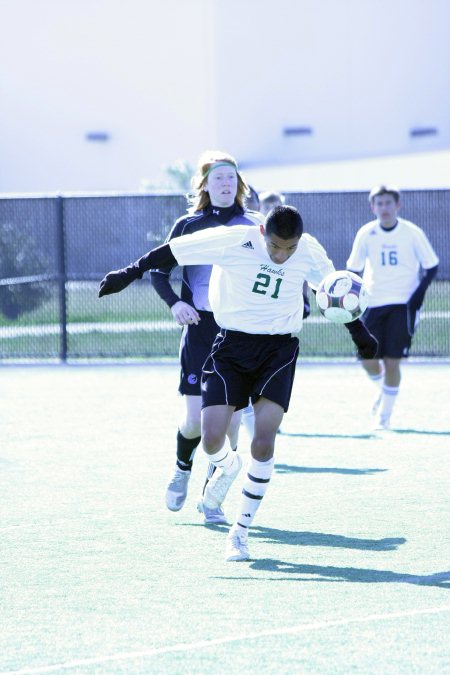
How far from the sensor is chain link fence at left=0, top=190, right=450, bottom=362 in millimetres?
17031

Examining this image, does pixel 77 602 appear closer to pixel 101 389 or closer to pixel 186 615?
pixel 186 615

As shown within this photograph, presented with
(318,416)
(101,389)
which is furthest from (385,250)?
(101,389)

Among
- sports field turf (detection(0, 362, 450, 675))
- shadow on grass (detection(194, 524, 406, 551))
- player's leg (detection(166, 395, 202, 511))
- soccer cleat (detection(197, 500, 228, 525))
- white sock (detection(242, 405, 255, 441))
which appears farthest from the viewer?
white sock (detection(242, 405, 255, 441))

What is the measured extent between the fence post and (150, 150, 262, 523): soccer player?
9.91m

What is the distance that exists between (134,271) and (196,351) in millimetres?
1015

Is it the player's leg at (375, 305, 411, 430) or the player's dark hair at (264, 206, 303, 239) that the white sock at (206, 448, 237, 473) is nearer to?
the player's dark hair at (264, 206, 303, 239)

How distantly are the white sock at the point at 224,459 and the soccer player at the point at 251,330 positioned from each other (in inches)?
1.0

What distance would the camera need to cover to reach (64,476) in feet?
30.3

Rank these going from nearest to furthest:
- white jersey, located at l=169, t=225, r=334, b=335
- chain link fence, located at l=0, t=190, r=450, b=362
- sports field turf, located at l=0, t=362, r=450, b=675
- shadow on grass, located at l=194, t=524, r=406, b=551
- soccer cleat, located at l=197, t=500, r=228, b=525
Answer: sports field turf, located at l=0, t=362, r=450, b=675, white jersey, located at l=169, t=225, r=334, b=335, shadow on grass, located at l=194, t=524, r=406, b=551, soccer cleat, located at l=197, t=500, r=228, b=525, chain link fence, located at l=0, t=190, r=450, b=362

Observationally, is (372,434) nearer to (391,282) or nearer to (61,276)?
(391,282)

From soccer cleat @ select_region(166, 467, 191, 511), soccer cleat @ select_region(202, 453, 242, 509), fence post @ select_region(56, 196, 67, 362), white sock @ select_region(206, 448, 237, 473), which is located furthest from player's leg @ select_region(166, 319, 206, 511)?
fence post @ select_region(56, 196, 67, 362)

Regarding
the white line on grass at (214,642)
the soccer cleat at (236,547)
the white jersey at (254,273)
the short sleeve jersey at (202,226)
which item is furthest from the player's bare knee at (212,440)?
the white line on grass at (214,642)

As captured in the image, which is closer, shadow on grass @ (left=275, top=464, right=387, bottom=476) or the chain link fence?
shadow on grass @ (left=275, top=464, right=387, bottom=476)

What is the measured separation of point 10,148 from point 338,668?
→ 4592 centimetres
